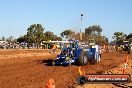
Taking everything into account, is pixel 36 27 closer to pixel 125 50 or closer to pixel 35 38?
pixel 35 38

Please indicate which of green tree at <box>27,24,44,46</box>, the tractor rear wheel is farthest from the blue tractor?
green tree at <box>27,24,44,46</box>

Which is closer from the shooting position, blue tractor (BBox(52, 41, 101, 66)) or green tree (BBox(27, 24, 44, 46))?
blue tractor (BBox(52, 41, 101, 66))

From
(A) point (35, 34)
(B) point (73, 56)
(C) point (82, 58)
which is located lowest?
(C) point (82, 58)

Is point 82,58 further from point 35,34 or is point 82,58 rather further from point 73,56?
point 35,34

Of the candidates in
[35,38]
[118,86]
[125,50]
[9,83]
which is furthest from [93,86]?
[35,38]

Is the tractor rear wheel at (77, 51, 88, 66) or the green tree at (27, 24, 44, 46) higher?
the green tree at (27, 24, 44, 46)

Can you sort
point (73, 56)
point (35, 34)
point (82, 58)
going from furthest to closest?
1. point (35, 34)
2. point (73, 56)
3. point (82, 58)

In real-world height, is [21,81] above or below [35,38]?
below

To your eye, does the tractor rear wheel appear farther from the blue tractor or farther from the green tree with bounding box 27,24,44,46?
the green tree with bounding box 27,24,44,46

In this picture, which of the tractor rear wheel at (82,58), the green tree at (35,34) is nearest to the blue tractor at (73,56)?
the tractor rear wheel at (82,58)

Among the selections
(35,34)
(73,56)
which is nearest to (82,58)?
(73,56)

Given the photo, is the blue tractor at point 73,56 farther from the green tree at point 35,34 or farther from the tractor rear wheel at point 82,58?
the green tree at point 35,34

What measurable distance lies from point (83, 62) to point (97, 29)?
8457 cm

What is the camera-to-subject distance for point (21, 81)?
47.6 feet
